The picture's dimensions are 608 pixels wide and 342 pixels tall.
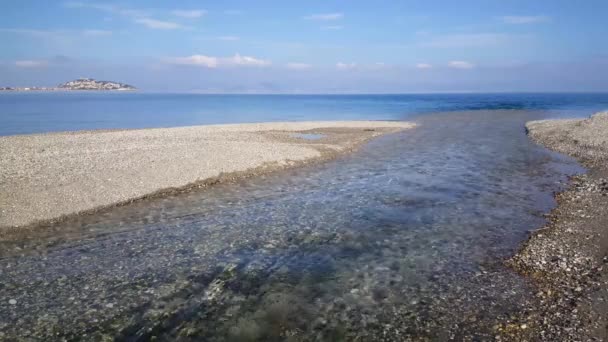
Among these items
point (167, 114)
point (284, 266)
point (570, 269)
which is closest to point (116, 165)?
point (284, 266)

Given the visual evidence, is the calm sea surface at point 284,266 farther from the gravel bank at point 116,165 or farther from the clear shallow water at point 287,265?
the gravel bank at point 116,165

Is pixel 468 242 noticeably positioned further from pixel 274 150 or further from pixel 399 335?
pixel 274 150

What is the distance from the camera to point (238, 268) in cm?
1262

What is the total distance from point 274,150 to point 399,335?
25.0 meters

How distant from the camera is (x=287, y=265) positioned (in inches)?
507

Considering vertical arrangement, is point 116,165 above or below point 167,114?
below

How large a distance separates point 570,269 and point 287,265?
8.30m

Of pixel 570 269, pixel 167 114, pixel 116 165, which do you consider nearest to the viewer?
pixel 570 269

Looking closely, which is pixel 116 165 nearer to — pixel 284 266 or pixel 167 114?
pixel 284 266

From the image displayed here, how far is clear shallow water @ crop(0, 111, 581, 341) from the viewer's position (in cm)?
958

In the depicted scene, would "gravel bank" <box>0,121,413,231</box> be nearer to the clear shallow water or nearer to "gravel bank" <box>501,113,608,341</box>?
the clear shallow water

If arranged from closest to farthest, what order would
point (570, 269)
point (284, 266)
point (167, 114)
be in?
point (570, 269) < point (284, 266) < point (167, 114)

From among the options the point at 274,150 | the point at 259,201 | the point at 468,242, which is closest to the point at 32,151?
the point at 274,150

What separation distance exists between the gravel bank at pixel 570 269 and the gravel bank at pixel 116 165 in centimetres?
1684
